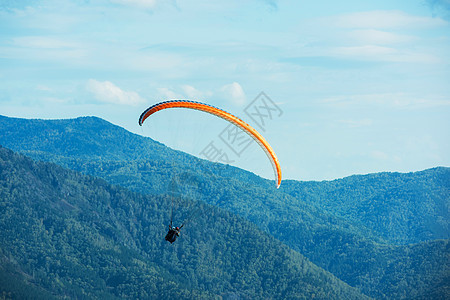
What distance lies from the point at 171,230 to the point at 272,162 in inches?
536

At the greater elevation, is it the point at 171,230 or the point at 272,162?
the point at 272,162

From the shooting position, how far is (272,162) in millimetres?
64188

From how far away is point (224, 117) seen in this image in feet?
204

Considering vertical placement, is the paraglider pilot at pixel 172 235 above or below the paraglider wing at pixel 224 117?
below

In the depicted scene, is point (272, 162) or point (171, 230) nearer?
point (171, 230)

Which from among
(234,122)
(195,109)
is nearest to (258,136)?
(234,122)

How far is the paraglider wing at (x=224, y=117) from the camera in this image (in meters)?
60.7

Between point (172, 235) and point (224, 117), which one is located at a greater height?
point (224, 117)

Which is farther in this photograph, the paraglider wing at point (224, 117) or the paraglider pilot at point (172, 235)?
the paraglider wing at point (224, 117)

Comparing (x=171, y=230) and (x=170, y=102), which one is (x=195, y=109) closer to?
(x=170, y=102)

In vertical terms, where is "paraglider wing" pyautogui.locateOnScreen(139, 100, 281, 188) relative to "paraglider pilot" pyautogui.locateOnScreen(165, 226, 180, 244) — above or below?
above

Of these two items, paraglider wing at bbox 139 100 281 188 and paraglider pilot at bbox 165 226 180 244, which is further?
paraglider wing at bbox 139 100 281 188

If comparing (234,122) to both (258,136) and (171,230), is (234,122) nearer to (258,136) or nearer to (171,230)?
(258,136)

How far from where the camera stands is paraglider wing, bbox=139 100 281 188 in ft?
199
